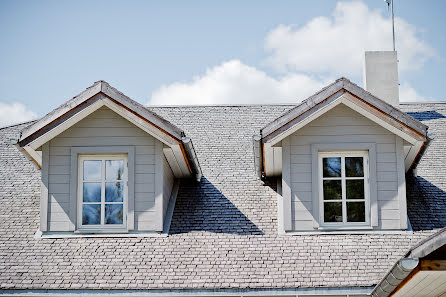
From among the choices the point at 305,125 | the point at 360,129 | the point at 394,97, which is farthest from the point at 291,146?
the point at 394,97

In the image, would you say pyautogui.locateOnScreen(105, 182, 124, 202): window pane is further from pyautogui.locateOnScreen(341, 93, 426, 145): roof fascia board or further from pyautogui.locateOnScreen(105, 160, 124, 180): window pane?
pyautogui.locateOnScreen(341, 93, 426, 145): roof fascia board

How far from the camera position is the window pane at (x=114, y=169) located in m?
12.3

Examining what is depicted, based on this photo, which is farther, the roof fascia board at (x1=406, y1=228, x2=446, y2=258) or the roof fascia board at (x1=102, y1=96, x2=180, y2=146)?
the roof fascia board at (x1=102, y1=96, x2=180, y2=146)

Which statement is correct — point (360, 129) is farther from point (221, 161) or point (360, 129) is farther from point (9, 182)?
point (9, 182)

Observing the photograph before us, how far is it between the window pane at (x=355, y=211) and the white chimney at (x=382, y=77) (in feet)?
16.7

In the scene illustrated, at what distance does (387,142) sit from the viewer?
39.8 feet

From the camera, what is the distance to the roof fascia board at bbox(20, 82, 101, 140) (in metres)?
12.1

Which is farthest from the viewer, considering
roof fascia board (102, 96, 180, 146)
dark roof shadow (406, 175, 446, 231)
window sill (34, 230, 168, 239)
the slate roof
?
dark roof shadow (406, 175, 446, 231)

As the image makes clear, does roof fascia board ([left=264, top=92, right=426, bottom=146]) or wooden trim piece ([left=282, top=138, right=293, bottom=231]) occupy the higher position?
roof fascia board ([left=264, top=92, right=426, bottom=146])

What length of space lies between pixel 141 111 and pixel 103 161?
3.90 ft

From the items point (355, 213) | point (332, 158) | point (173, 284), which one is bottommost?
point (173, 284)

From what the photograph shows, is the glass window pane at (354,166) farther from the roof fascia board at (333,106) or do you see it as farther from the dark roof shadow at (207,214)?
the dark roof shadow at (207,214)

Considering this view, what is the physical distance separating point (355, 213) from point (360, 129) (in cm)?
149

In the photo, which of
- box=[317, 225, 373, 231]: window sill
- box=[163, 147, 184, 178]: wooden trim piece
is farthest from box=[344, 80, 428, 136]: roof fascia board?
box=[163, 147, 184, 178]: wooden trim piece
